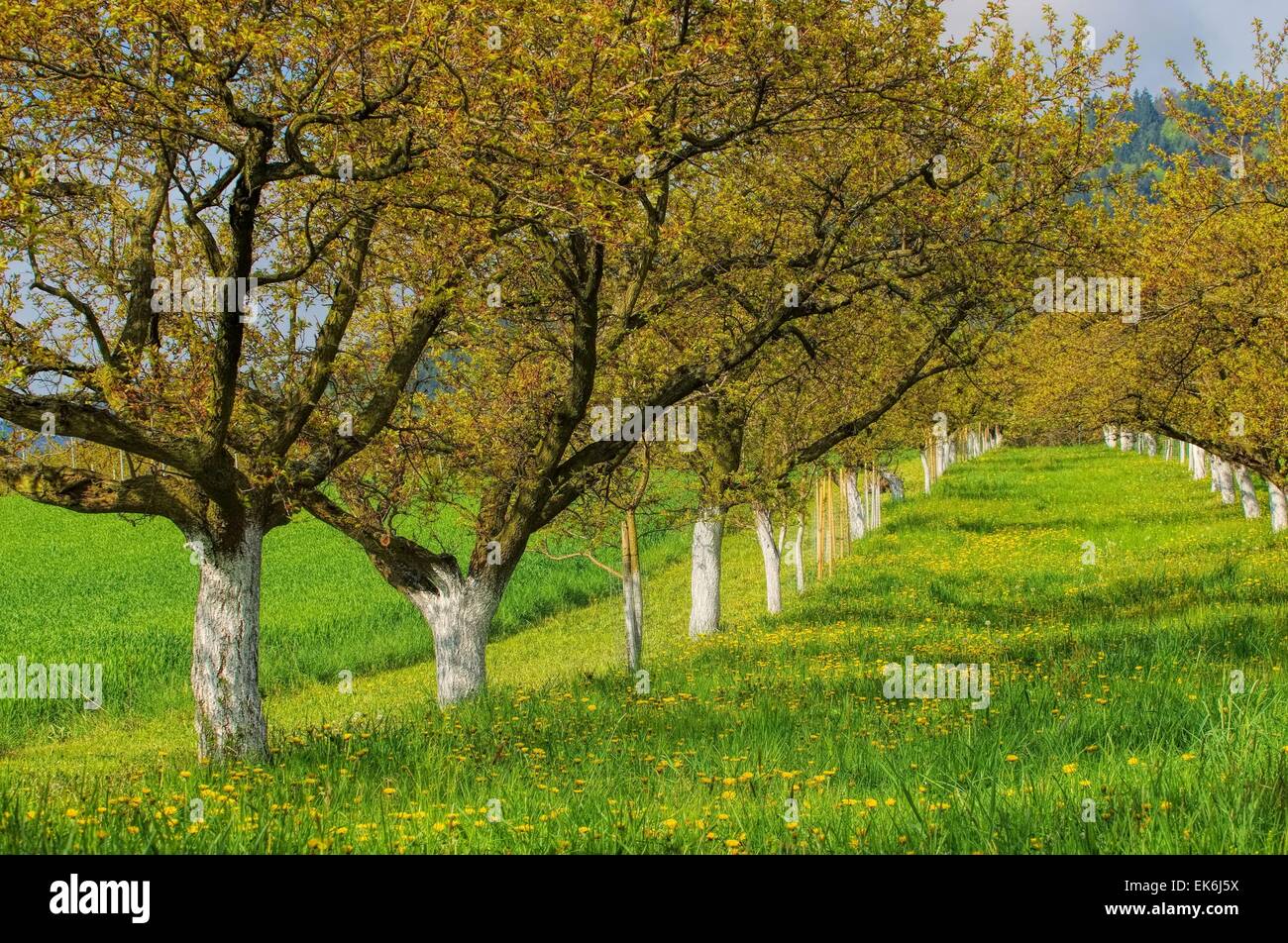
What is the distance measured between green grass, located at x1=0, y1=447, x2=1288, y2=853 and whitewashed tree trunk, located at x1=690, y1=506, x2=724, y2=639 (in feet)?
3.70

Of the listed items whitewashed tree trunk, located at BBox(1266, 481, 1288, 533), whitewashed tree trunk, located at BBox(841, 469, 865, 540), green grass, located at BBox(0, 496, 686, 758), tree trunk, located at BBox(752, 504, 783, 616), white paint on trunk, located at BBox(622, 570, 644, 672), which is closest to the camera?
white paint on trunk, located at BBox(622, 570, 644, 672)

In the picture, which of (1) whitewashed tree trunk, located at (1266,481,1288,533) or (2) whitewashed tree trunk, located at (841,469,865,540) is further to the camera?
(2) whitewashed tree trunk, located at (841,469,865,540)

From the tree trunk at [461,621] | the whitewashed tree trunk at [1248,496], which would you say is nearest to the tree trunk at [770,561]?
the tree trunk at [461,621]

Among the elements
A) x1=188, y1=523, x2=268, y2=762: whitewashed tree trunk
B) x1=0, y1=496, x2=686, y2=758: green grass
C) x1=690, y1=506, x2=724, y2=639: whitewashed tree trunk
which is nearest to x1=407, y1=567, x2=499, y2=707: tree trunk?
x1=0, y1=496, x2=686, y2=758: green grass

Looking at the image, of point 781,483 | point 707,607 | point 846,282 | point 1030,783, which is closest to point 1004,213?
point 846,282

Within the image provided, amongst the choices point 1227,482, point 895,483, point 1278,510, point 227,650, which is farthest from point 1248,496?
point 227,650

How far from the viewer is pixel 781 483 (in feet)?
60.1

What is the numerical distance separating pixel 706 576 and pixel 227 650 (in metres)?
11.9

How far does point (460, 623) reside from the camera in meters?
14.0

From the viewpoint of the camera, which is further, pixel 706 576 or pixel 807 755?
pixel 706 576

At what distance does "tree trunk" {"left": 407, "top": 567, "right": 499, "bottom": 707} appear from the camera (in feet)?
45.8

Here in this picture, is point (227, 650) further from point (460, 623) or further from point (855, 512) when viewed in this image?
point (855, 512)

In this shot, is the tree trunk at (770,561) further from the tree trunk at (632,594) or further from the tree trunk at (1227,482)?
the tree trunk at (1227,482)

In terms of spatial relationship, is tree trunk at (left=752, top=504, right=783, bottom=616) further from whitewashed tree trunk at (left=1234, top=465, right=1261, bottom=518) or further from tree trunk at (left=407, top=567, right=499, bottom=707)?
whitewashed tree trunk at (left=1234, top=465, right=1261, bottom=518)
